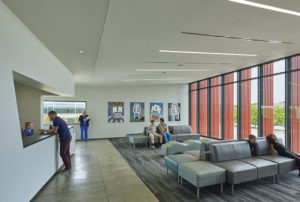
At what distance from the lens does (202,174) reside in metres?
3.35

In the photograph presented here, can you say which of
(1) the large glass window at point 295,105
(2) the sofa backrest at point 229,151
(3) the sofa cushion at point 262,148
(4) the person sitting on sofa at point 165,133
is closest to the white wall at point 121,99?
(4) the person sitting on sofa at point 165,133

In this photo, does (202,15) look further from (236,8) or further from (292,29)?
(292,29)

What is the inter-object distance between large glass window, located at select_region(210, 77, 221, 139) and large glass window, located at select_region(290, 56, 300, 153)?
11.2 feet

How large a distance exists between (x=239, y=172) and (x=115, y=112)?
807 cm

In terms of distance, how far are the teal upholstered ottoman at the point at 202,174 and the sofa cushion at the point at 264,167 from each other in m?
0.76

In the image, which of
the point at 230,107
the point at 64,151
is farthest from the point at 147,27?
the point at 230,107

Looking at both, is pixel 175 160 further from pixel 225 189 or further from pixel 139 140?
pixel 139 140

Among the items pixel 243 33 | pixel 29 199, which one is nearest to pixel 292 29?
pixel 243 33

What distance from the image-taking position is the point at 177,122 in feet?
38.5

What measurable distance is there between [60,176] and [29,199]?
142cm

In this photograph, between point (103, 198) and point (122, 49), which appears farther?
point (122, 49)

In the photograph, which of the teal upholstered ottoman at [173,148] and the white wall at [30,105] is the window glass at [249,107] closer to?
the teal upholstered ottoman at [173,148]

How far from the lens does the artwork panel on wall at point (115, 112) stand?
416 inches

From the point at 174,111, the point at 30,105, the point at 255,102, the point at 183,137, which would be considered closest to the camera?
the point at 30,105
